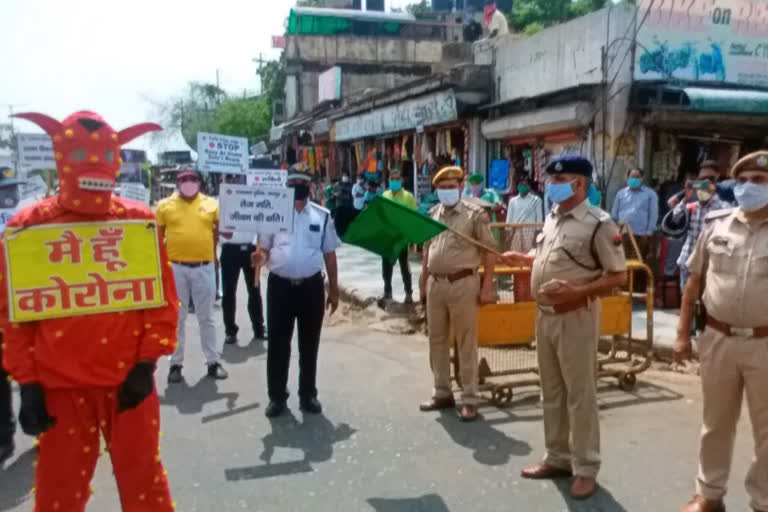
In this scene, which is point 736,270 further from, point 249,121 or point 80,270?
point 249,121

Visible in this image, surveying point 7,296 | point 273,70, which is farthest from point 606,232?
point 273,70

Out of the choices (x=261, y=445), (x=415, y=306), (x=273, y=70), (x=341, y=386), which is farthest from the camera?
(x=273, y=70)

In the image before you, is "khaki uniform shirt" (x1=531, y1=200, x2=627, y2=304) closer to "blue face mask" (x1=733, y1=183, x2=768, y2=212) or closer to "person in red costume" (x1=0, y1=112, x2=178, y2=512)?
"blue face mask" (x1=733, y1=183, x2=768, y2=212)

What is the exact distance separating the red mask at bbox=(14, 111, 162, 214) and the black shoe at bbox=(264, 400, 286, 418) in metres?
2.93

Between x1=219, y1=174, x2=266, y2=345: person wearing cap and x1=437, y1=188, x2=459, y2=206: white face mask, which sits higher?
x1=437, y1=188, x2=459, y2=206: white face mask

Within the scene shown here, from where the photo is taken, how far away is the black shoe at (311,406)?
5.45 meters

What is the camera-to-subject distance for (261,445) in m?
4.77

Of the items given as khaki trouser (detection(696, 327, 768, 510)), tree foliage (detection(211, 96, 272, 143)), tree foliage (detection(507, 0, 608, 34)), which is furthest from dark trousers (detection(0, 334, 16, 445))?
tree foliage (detection(211, 96, 272, 143))

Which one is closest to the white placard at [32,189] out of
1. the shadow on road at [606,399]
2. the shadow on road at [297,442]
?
the shadow on road at [297,442]

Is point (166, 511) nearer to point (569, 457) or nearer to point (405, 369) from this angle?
point (569, 457)

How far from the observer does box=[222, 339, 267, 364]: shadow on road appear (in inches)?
282

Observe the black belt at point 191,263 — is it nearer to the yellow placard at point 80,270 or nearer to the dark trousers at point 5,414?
the dark trousers at point 5,414

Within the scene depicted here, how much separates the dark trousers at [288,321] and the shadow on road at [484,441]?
1.23 m

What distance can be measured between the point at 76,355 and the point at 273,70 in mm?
44466
